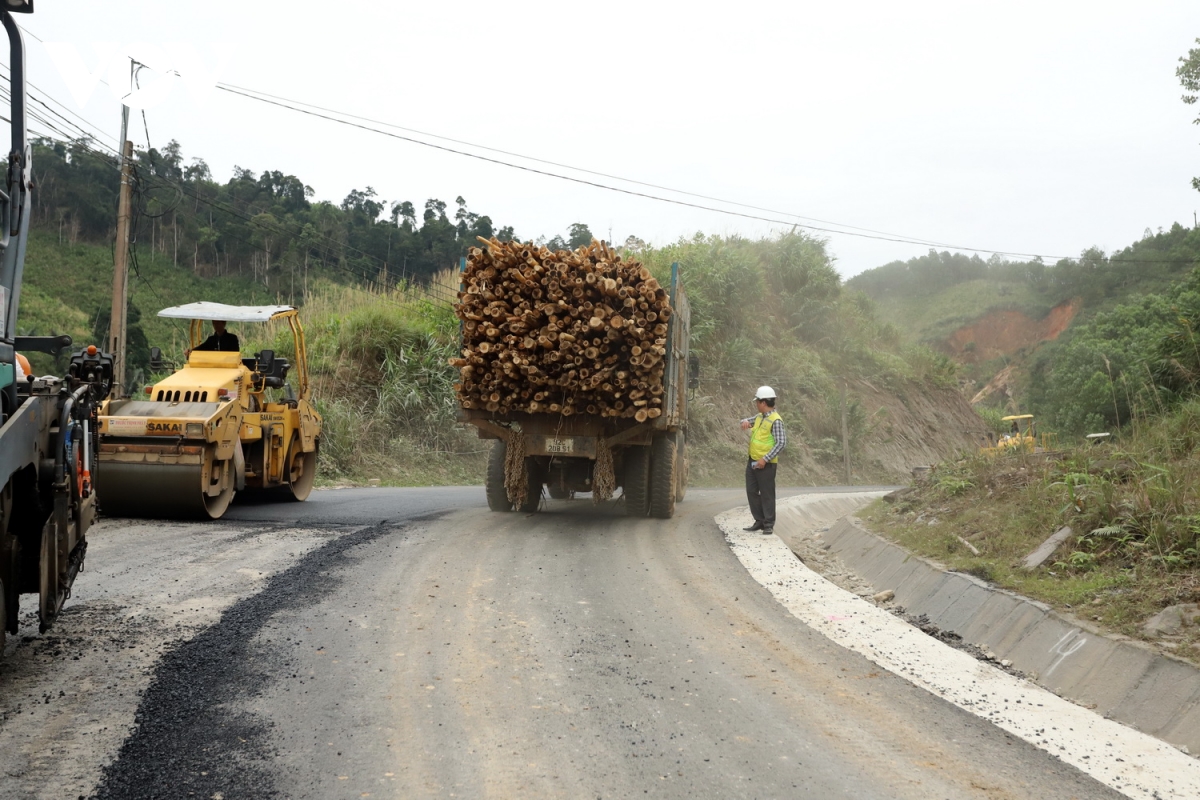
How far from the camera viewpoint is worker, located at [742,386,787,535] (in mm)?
11125

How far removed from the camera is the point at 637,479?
12016 millimetres

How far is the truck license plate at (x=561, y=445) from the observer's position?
11234 millimetres

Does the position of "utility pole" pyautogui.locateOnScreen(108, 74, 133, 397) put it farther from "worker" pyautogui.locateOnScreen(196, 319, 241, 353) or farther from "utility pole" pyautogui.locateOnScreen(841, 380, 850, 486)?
"utility pole" pyautogui.locateOnScreen(841, 380, 850, 486)

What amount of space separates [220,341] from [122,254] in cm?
777

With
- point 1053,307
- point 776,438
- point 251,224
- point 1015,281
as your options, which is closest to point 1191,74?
point 776,438

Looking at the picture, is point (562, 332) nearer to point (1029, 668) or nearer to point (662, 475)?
point (662, 475)

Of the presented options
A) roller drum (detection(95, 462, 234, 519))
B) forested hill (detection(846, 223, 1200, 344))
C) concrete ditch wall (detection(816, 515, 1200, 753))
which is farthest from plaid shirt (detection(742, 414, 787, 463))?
forested hill (detection(846, 223, 1200, 344))

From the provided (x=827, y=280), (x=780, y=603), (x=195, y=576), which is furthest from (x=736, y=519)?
(x=827, y=280)

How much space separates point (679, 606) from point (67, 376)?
4184 mm

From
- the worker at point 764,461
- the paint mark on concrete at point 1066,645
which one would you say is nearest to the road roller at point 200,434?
the worker at point 764,461

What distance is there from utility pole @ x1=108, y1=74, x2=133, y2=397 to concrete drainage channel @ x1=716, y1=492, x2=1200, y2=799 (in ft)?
44.5

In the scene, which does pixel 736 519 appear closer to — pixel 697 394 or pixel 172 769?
pixel 172 769

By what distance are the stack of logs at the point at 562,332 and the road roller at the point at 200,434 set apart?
8.87 ft

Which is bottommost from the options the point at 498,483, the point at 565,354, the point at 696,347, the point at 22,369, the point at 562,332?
the point at 498,483
